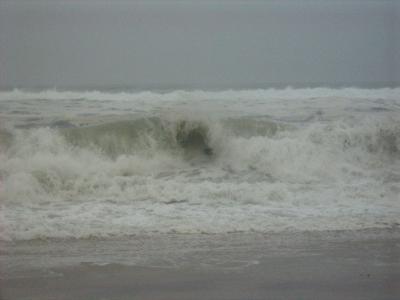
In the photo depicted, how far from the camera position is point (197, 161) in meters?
4.22

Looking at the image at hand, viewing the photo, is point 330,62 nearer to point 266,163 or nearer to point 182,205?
point 266,163

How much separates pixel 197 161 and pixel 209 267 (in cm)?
144

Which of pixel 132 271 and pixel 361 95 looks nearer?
pixel 132 271

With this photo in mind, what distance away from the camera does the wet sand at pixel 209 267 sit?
8.73 ft

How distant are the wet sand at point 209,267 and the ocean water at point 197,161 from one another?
19 cm

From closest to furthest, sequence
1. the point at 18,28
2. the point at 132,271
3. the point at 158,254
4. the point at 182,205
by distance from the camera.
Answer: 1. the point at 132,271
2. the point at 158,254
3. the point at 18,28
4. the point at 182,205

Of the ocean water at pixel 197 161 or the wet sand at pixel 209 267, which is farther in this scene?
the ocean water at pixel 197 161

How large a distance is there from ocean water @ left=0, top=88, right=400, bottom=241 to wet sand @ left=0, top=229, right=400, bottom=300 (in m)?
0.19

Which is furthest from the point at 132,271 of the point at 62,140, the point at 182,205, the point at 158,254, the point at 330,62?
the point at 330,62

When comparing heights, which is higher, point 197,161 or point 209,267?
point 197,161

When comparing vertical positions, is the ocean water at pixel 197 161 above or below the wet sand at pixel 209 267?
above

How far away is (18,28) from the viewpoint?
11.2ft

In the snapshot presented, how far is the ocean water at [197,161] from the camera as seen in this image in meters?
3.67

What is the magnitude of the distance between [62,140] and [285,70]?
2.04 m
